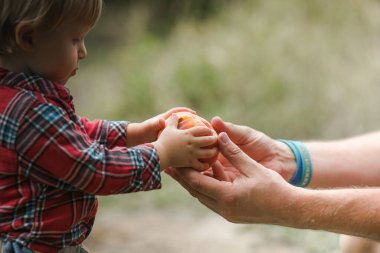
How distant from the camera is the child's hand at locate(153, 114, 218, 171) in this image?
184cm

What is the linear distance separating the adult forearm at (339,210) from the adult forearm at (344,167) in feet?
1.69

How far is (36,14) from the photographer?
1.62 metres

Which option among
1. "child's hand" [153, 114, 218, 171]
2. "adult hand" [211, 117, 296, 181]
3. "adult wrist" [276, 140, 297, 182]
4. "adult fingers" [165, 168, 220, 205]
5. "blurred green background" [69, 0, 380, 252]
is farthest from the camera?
"blurred green background" [69, 0, 380, 252]

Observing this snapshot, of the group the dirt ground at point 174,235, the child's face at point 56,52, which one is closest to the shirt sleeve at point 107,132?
the child's face at point 56,52

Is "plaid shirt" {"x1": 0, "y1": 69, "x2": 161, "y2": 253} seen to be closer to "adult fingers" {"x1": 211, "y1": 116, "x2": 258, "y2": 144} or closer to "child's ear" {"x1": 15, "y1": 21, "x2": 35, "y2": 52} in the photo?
"child's ear" {"x1": 15, "y1": 21, "x2": 35, "y2": 52}

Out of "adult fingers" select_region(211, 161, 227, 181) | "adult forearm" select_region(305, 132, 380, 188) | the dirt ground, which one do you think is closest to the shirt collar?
"adult fingers" select_region(211, 161, 227, 181)

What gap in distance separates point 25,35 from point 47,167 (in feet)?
1.12

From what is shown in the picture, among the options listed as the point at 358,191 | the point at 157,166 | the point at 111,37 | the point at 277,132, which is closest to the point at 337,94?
the point at 277,132

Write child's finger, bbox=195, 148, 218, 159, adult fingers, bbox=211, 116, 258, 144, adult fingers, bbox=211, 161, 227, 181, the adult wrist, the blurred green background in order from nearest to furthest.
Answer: child's finger, bbox=195, 148, 218, 159 < adult fingers, bbox=211, 161, 227, 181 < adult fingers, bbox=211, 116, 258, 144 < the adult wrist < the blurred green background

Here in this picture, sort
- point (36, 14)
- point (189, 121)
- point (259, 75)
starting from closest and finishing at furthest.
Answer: point (36, 14), point (189, 121), point (259, 75)

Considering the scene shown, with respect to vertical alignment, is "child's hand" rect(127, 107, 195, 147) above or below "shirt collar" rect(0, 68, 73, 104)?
below

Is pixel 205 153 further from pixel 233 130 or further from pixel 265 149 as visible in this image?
pixel 265 149

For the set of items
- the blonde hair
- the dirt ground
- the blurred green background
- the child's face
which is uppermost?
the blonde hair

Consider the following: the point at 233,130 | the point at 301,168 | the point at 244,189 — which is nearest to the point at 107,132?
the point at 244,189
